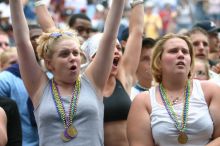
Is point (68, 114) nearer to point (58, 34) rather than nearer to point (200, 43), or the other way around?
point (58, 34)

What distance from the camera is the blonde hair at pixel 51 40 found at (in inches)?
226

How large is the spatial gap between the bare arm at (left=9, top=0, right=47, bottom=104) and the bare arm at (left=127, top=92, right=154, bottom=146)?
2.55 feet

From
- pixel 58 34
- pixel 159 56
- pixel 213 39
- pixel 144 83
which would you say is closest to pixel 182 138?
pixel 159 56

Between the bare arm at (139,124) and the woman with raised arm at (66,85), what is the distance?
33 cm

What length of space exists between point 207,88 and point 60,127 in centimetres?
121

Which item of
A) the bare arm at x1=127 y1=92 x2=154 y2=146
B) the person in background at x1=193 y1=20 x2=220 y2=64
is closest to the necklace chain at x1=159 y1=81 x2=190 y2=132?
the bare arm at x1=127 y1=92 x2=154 y2=146

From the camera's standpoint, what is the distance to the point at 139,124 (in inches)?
226

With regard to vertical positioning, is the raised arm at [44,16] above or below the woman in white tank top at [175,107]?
above

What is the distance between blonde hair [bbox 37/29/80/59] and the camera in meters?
5.73

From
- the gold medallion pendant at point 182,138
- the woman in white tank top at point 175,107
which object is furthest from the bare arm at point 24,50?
the gold medallion pendant at point 182,138

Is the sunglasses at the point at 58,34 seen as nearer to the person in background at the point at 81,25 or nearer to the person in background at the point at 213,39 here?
the person in background at the point at 81,25

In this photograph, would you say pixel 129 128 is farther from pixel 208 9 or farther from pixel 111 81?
pixel 208 9

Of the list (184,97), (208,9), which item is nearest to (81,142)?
(184,97)

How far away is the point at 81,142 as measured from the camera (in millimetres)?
5395
